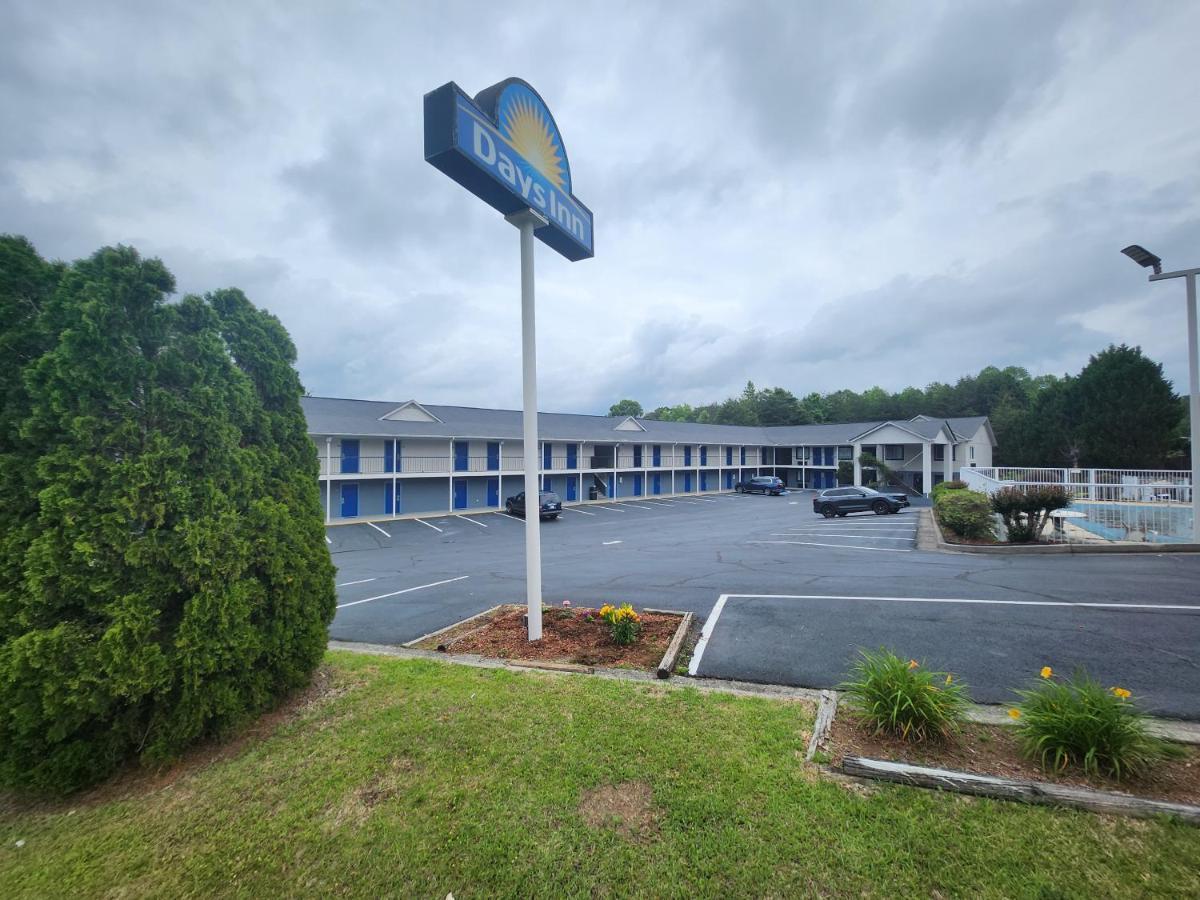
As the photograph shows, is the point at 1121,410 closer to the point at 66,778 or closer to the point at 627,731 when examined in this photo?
the point at 627,731

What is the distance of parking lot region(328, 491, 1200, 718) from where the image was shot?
5.34m

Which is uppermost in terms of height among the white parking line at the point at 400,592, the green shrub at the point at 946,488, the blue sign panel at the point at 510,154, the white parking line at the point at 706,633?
the blue sign panel at the point at 510,154

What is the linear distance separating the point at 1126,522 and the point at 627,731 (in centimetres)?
1686

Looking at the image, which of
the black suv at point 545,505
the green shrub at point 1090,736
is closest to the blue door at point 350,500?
the black suv at point 545,505

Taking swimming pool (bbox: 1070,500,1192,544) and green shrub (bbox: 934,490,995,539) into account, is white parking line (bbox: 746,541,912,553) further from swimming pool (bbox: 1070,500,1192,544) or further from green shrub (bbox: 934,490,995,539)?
swimming pool (bbox: 1070,500,1192,544)

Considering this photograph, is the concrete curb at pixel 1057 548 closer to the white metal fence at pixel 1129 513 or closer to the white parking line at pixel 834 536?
the white metal fence at pixel 1129 513

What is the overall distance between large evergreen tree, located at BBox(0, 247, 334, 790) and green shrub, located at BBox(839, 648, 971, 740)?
15.8 feet

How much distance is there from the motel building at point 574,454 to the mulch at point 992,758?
63.7ft

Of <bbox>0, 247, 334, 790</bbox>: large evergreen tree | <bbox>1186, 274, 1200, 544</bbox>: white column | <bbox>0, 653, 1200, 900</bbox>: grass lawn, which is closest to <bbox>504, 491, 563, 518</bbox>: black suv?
<bbox>0, 247, 334, 790</bbox>: large evergreen tree

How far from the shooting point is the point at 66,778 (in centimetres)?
332

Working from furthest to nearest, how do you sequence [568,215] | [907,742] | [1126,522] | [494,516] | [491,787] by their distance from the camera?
[494,516] → [1126,522] → [568,215] → [907,742] → [491,787]

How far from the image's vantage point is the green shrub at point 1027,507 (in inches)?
510

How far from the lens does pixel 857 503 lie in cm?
2394

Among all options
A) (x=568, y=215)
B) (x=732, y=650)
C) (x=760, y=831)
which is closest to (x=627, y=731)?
(x=760, y=831)
